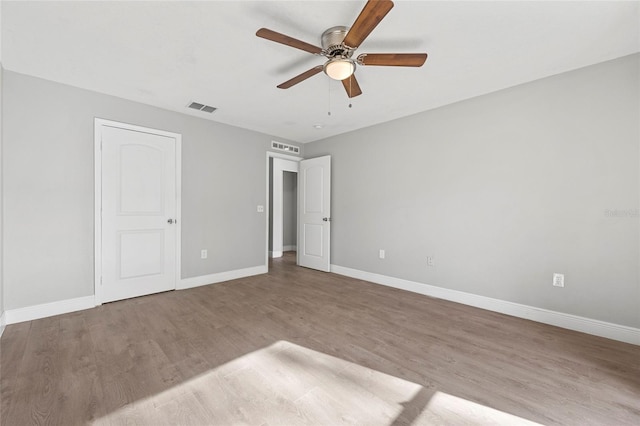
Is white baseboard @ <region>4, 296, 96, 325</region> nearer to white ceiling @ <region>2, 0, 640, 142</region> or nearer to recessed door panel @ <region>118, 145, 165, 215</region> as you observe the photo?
recessed door panel @ <region>118, 145, 165, 215</region>

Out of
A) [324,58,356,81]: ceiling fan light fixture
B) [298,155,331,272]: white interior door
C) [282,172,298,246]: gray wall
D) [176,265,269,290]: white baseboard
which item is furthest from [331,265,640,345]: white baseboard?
[282,172,298,246]: gray wall

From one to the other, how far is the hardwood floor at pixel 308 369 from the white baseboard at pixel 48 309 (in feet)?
0.37

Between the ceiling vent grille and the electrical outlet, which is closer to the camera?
the electrical outlet

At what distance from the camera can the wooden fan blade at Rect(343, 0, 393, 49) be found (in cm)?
145

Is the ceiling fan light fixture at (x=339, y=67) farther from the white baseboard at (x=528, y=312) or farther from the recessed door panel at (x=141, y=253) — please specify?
the recessed door panel at (x=141, y=253)

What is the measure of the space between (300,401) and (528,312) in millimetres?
2647

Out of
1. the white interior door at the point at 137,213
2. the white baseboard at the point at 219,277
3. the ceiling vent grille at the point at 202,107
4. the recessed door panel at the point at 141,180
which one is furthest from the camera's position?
the white baseboard at the point at 219,277

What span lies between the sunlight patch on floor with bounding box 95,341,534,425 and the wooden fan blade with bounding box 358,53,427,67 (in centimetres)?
229

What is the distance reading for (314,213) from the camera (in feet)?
16.8

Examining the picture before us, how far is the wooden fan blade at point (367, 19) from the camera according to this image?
1.45 metres

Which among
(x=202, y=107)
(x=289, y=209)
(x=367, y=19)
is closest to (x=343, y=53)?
(x=367, y=19)

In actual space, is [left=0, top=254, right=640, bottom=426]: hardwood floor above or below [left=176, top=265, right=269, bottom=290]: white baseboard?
below

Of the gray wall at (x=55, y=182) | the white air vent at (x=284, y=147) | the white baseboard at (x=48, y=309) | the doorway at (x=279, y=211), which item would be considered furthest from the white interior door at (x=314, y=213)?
→ the white baseboard at (x=48, y=309)

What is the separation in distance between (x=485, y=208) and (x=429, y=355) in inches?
75.6
